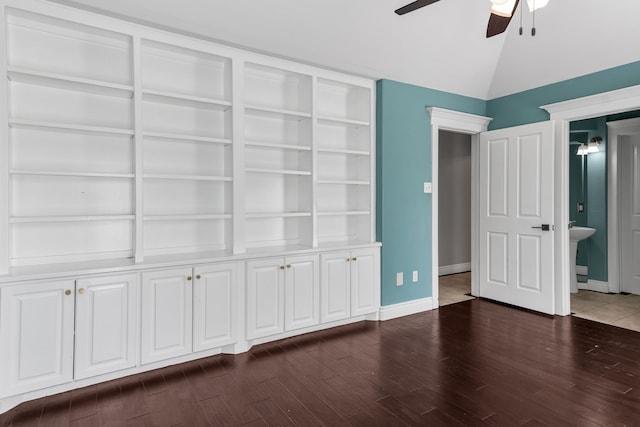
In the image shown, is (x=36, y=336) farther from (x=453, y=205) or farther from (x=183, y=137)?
(x=453, y=205)

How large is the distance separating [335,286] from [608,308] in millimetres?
3240

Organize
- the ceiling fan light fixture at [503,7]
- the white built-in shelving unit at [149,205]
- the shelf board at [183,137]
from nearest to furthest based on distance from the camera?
the ceiling fan light fixture at [503,7], the white built-in shelving unit at [149,205], the shelf board at [183,137]

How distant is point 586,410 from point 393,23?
3220 mm

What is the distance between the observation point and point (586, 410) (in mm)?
2217

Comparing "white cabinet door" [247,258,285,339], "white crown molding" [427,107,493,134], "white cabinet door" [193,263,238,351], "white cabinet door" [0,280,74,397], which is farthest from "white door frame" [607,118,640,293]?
"white cabinet door" [0,280,74,397]

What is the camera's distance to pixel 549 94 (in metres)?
4.14

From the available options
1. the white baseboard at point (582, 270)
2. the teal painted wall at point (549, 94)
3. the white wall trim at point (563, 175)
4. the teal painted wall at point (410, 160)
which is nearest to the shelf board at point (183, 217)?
the teal painted wall at point (410, 160)

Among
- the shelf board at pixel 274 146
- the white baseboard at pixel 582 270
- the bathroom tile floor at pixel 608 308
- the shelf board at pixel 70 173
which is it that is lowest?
the bathroom tile floor at pixel 608 308

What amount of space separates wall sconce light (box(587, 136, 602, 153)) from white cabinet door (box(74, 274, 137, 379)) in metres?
5.68

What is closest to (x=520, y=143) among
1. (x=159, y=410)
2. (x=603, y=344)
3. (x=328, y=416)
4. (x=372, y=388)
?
(x=603, y=344)

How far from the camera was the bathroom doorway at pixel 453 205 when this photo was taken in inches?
246

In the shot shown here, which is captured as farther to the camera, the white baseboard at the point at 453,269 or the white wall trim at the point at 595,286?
the white baseboard at the point at 453,269

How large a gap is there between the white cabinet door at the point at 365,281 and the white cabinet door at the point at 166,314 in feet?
5.19

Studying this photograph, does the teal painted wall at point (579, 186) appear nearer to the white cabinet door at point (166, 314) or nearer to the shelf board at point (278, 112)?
the shelf board at point (278, 112)
